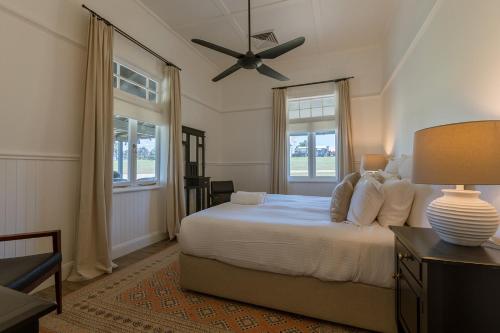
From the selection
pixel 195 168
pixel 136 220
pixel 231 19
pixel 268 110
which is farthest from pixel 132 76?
pixel 268 110

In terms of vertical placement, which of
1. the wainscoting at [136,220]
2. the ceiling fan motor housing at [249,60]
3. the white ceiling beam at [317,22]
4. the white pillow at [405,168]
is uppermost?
the white ceiling beam at [317,22]

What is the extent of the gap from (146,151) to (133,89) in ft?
2.81

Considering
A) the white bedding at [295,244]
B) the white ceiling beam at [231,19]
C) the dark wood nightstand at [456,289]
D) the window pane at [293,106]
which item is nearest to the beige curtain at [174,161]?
the white ceiling beam at [231,19]

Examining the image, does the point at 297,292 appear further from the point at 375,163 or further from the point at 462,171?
the point at 375,163

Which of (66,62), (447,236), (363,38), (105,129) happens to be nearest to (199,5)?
(66,62)

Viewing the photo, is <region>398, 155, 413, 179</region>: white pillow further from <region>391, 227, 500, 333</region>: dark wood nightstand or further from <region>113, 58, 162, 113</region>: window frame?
<region>113, 58, 162, 113</region>: window frame

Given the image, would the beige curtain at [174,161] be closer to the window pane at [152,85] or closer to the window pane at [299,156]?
the window pane at [152,85]

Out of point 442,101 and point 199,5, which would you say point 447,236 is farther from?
point 199,5

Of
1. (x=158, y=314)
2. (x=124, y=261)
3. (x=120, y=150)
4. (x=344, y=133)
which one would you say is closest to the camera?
(x=158, y=314)

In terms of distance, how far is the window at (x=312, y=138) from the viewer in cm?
446

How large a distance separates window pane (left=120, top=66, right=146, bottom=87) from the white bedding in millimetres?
2226

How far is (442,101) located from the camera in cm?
180

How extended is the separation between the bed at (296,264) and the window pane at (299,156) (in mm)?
2682

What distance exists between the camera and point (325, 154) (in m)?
4.49
